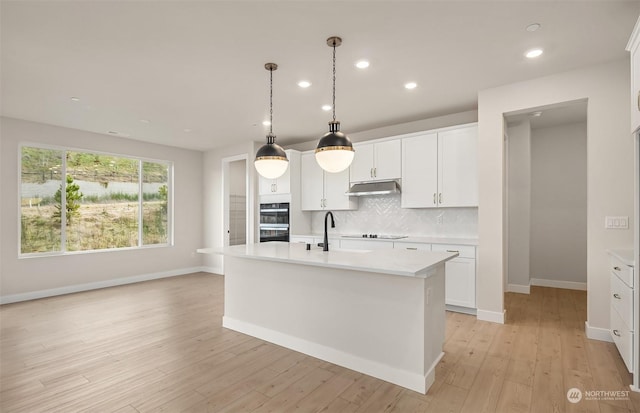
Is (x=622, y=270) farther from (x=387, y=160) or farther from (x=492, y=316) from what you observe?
(x=387, y=160)

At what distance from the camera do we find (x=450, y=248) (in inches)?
162

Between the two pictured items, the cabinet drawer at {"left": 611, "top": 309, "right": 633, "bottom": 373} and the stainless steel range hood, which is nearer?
the cabinet drawer at {"left": 611, "top": 309, "right": 633, "bottom": 373}

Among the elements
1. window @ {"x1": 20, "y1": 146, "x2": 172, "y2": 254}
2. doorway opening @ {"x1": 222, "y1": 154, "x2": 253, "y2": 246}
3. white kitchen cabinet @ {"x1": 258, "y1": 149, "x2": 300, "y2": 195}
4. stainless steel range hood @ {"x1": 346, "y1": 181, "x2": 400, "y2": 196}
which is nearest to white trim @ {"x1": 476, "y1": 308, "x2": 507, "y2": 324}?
stainless steel range hood @ {"x1": 346, "y1": 181, "x2": 400, "y2": 196}

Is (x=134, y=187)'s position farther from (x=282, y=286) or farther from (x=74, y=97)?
(x=282, y=286)

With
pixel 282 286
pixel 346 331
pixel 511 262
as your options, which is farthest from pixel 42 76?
pixel 511 262

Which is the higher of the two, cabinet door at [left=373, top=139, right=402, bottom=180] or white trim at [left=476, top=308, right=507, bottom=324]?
cabinet door at [left=373, top=139, right=402, bottom=180]

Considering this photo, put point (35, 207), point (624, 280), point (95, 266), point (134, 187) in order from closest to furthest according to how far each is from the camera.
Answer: point (624, 280) → point (35, 207) → point (95, 266) → point (134, 187)

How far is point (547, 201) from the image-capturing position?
18.7ft

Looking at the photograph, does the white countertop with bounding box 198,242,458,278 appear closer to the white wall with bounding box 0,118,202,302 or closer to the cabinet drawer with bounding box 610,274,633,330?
the cabinet drawer with bounding box 610,274,633,330

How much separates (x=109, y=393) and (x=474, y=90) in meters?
4.67

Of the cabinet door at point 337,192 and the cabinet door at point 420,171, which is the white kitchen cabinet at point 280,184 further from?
the cabinet door at point 420,171

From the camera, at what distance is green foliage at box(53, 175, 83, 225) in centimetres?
530

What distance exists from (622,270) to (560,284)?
11.5 ft

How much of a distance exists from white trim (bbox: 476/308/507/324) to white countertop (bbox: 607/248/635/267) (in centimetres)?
127
